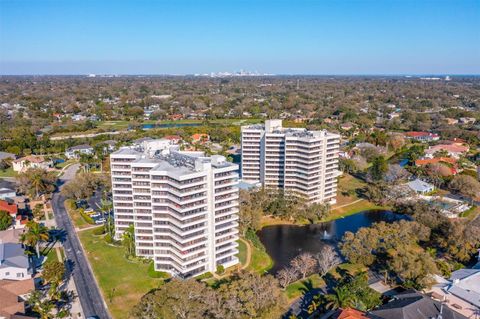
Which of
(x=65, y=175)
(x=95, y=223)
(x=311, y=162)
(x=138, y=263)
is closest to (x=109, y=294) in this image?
(x=138, y=263)

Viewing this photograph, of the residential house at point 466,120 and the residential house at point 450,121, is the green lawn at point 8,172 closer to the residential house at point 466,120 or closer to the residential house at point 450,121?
the residential house at point 450,121

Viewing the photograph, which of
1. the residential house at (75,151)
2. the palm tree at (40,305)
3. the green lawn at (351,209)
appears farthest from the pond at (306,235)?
the residential house at (75,151)

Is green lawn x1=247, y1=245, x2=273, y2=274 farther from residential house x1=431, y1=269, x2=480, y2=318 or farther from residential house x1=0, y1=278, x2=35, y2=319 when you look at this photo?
residential house x1=0, y1=278, x2=35, y2=319

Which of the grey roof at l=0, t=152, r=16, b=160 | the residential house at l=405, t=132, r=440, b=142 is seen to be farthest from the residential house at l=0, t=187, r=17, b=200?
the residential house at l=405, t=132, r=440, b=142

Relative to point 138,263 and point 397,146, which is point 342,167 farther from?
point 138,263

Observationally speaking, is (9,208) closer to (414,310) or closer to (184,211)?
(184,211)

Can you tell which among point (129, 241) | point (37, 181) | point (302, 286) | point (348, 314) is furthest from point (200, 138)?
point (348, 314)
